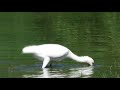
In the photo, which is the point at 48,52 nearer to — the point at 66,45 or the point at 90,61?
the point at 90,61

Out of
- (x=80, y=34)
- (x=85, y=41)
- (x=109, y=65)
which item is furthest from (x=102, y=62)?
(x=80, y=34)

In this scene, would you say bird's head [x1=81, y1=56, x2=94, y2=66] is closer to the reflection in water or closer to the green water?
the green water

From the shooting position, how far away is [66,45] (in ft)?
64.6

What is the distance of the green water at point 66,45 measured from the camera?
14.3 meters

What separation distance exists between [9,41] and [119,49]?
419 centimetres

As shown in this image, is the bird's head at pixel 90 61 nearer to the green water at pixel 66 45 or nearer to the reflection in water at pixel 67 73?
the green water at pixel 66 45

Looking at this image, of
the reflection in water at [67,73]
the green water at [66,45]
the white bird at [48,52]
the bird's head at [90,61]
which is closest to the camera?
the reflection in water at [67,73]

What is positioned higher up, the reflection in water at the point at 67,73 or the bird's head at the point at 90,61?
the bird's head at the point at 90,61

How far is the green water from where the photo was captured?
1434 cm

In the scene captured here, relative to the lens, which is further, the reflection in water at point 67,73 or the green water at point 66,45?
the green water at point 66,45

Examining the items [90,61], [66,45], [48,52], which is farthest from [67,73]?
[66,45]

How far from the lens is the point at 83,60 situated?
15.6 m

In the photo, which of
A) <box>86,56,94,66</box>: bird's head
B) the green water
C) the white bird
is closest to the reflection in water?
the green water

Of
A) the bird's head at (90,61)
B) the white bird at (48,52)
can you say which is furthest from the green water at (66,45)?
→ the white bird at (48,52)
